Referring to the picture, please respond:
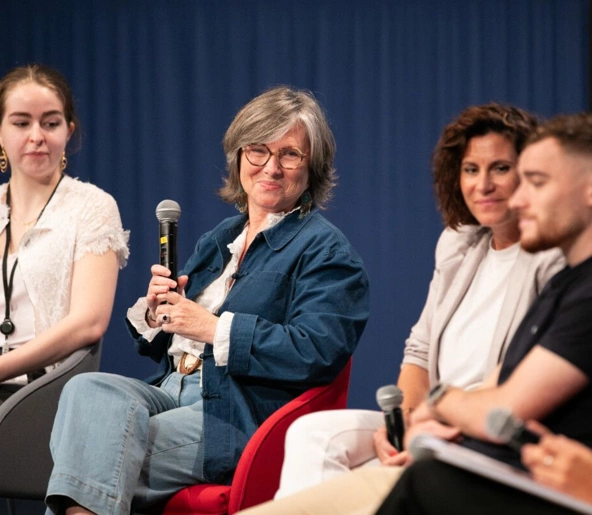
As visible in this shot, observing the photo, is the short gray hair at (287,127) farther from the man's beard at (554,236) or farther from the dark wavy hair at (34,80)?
the man's beard at (554,236)

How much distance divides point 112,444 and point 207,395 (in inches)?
12.5

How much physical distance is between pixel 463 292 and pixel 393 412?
0.37m

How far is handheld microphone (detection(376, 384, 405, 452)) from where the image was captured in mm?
2189

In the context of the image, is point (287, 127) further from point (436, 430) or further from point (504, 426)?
point (504, 426)

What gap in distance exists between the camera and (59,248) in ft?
10.5

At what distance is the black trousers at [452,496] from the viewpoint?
1.57 metres

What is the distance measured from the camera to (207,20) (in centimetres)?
480

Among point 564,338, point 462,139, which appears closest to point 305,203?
point 462,139

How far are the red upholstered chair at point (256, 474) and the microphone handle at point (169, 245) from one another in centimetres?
47

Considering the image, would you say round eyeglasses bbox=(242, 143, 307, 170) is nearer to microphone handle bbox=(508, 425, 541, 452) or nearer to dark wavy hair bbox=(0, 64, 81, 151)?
dark wavy hair bbox=(0, 64, 81, 151)

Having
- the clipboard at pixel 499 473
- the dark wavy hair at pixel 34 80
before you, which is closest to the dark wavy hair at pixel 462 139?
the clipboard at pixel 499 473

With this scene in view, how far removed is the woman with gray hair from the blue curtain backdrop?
1700 mm

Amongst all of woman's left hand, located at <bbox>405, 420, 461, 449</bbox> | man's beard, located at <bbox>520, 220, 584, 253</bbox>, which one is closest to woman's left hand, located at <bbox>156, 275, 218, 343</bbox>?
woman's left hand, located at <bbox>405, 420, 461, 449</bbox>

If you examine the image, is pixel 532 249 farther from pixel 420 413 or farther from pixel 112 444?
pixel 112 444
